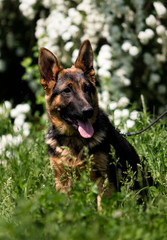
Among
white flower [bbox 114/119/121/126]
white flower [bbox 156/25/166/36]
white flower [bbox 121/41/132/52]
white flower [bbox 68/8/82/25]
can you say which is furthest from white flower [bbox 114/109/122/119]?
white flower [bbox 68/8/82/25]

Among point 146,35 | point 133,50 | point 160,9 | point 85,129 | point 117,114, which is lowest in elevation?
point 85,129

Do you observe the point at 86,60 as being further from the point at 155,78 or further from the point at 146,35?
the point at 155,78

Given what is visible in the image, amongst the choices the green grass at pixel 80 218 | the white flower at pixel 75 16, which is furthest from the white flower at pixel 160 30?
the green grass at pixel 80 218

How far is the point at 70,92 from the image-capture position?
3.80 m

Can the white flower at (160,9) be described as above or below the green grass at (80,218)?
above

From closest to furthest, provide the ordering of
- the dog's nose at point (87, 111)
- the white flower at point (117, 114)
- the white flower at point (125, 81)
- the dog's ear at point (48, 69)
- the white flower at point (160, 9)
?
the dog's nose at point (87, 111) → the dog's ear at point (48, 69) → the white flower at point (117, 114) → the white flower at point (160, 9) → the white flower at point (125, 81)

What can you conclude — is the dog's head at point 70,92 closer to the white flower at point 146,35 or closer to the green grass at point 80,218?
the green grass at point 80,218

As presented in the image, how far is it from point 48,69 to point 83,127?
0.73 metres

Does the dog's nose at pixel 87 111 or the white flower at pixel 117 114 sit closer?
the dog's nose at pixel 87 111

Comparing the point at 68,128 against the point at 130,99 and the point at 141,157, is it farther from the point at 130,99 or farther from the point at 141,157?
the point at 130,99

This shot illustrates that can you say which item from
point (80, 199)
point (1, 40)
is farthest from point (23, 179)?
point (1, 40)

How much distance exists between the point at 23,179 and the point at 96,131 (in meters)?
0.90

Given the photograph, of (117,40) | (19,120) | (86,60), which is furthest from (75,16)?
(86,60)

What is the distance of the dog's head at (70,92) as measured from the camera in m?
3.65
